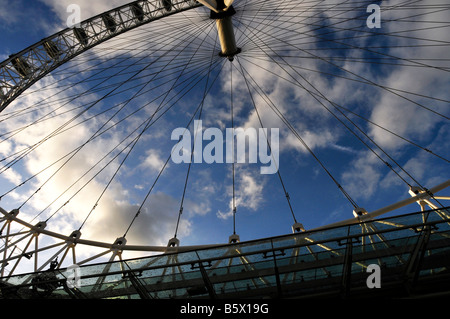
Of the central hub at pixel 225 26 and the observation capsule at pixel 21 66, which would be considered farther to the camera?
the observation capsule at pixel 21 66

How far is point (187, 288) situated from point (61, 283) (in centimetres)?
440

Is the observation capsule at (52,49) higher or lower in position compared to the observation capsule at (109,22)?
lower

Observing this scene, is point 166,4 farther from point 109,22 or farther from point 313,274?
point 313,274

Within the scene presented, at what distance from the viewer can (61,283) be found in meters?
10.3

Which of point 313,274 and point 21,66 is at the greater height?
point 21,66

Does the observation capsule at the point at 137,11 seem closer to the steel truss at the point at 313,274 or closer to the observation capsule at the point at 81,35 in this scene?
the observation capsule at the point at 81,35

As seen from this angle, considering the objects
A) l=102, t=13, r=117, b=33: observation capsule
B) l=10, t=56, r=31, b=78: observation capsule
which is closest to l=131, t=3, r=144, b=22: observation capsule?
l=102, t=13, r=117, b=33: observation capsule

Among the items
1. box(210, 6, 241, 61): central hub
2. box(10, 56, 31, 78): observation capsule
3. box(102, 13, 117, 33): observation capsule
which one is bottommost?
box(10, 56, 31, 78): observation capsule

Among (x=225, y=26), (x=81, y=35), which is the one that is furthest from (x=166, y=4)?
(x=225, y=26)

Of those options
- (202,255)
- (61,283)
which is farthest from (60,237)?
(202,255)

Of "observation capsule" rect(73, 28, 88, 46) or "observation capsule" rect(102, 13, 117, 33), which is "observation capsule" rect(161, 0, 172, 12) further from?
"observation capsule" rect(73, 28, 88, 46)

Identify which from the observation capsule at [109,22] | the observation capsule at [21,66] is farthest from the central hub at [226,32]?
the observation capsule at [21,66]

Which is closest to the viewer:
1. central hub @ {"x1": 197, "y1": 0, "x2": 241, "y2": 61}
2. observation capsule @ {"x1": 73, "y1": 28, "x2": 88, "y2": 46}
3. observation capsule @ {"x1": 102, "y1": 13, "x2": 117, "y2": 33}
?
central hub @ {"x1": 197, "y1": 0, "x2": 241, "y2": 61}
